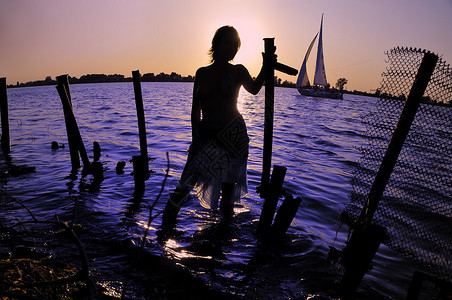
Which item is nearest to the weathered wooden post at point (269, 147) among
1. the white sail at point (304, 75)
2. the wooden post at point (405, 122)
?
the wooden post at point (405, 122)

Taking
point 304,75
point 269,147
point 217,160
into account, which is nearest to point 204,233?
point 217,160

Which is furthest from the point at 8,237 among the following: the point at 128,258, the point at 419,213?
the point at 419,213

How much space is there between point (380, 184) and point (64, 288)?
366 cm

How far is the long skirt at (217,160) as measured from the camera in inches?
151

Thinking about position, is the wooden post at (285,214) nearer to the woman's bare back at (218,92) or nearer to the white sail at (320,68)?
the woman's bare back at (218,92)

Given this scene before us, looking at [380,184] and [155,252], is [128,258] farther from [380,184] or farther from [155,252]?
[380,184]

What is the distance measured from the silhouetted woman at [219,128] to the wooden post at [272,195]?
1.36 feet

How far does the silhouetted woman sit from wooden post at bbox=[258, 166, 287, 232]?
0.41 meters

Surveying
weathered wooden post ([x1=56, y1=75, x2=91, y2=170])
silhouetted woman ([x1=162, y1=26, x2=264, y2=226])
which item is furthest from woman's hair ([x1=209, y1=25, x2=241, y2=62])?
weathered wooden post ([x1=56, y1=75, x2=91, y2=170])

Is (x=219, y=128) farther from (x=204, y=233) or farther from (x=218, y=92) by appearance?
(x=204, y=233)

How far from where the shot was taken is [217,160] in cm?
393

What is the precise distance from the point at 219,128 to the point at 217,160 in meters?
0.47

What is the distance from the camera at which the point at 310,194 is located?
735cm

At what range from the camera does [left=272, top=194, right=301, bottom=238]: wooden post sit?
417 centimetres
